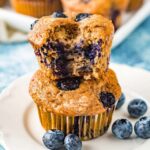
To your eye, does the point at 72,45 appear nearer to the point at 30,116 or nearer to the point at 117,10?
the point at 30,116

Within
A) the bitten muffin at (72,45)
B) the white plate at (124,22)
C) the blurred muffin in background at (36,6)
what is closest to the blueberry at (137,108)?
the bitten muffin at (72,45)

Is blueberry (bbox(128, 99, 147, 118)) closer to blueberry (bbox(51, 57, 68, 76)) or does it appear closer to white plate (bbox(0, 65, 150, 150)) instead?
white plate (bbox(0, 65, 150, 150))

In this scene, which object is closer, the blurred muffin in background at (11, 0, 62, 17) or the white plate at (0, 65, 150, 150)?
the white plate at (0, 65, 150, 150)

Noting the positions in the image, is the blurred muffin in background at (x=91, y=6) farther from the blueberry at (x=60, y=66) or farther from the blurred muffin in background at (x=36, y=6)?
the blueberry at (x=60, y=66)

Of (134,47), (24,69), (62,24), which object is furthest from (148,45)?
(62,24)

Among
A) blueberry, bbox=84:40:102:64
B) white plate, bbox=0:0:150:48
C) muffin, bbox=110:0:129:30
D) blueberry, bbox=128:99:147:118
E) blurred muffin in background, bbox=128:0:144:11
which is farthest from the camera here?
blurred muffin in background, bbox=128:0:144:11

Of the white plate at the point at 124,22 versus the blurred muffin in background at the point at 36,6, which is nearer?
the white plate at the point at 124,22

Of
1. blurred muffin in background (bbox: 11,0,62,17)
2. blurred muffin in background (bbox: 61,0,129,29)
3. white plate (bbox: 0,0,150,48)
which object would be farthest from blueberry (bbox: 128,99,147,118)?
blurred muffin in background (bbox: 11,0,62,17)
